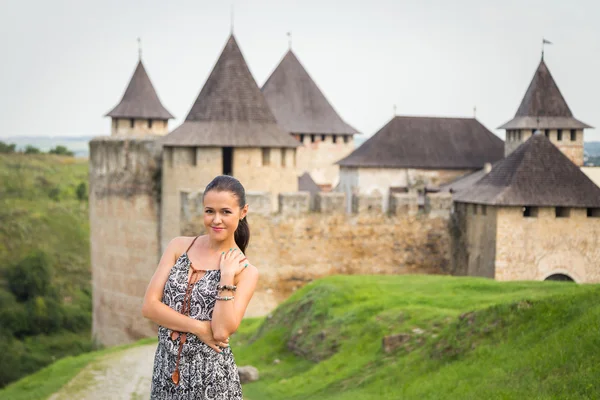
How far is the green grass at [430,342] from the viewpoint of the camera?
24.8 feet

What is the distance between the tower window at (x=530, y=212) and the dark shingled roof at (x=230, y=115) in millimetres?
4853

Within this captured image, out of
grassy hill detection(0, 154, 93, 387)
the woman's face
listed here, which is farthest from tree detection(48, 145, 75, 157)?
the woman's face

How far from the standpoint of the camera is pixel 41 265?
42.3 meters

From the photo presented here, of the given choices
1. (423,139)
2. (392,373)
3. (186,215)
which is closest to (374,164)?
(423,139)

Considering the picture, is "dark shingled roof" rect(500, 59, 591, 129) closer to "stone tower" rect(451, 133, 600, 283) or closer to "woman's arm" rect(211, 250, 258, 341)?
"stone tower" rect(451, 133, 600, 283)

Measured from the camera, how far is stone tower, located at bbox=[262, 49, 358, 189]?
41281 mm

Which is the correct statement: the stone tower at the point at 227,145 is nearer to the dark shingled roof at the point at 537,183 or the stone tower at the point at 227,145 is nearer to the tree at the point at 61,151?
the dark shingled roof at the point at 537,183

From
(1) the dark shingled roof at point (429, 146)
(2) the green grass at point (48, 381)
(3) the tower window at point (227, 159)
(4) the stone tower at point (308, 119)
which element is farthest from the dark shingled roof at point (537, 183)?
(4) the stone tower at point (308, 119)

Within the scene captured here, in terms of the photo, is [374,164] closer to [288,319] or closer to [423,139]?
[423,139]

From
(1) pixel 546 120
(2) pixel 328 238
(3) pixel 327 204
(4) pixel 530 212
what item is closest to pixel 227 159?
(3) pixel 327 204

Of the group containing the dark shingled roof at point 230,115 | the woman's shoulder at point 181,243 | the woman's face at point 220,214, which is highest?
the dark shingled roof at point 230,115

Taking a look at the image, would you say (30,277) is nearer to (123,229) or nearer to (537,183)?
(123,229)

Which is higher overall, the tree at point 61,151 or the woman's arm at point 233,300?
the tree at point 61,151

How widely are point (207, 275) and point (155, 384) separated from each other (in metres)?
0.63
